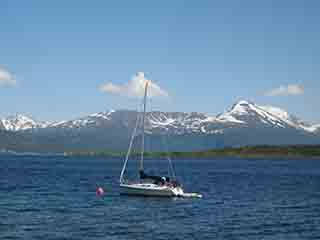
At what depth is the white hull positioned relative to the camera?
6994 centimetres

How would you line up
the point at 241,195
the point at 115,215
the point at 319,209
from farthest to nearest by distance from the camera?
1. the point at 241,195
2. the point at 319,209
3. the point at 115,215

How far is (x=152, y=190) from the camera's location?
70125 mm

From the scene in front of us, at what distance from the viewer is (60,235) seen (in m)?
43.0

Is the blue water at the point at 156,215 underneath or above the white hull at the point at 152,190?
underneath

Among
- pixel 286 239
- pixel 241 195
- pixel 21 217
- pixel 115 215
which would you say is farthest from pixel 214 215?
pixel 241 195

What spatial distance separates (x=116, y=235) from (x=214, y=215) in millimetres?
13384

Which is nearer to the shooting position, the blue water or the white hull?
the blue water

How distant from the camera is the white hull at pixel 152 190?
69.9 m

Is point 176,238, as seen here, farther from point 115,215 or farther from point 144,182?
point 144,182

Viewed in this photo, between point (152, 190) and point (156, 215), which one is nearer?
point (156, 215)

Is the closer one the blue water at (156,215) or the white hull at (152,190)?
the blue water at (156,215)

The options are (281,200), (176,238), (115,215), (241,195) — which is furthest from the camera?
(241,195)

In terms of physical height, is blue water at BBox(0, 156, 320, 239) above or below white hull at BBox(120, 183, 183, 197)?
below

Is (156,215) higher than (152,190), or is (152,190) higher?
(152,190)
